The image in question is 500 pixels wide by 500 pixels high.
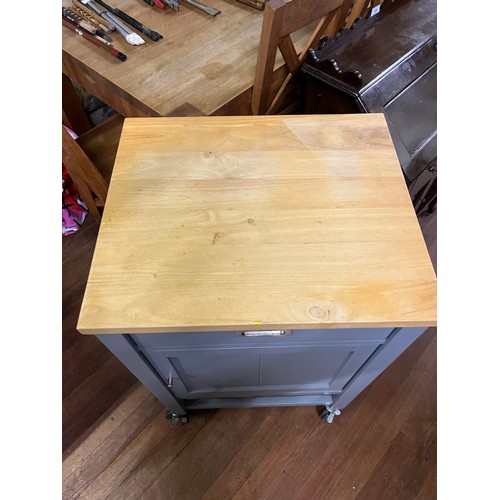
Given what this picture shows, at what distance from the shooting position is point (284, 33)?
2.74ft

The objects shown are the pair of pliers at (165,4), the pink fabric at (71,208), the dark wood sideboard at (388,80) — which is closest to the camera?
the dark wood sideboard at (388,80)

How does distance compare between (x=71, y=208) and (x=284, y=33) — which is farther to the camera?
(x=71, y=208)

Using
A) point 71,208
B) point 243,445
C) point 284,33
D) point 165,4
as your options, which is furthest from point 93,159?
point 243,445

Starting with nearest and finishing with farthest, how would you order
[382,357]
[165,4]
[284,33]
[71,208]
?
[382,357] → [284,33] → [165,4] → [71,208]

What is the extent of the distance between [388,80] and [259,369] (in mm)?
832

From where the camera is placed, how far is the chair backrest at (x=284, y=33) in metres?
0.79

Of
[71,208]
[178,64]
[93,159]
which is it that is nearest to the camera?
[178,64]

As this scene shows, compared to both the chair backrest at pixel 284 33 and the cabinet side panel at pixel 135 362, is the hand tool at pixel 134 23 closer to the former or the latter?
the chair backrest at pixel 284 33

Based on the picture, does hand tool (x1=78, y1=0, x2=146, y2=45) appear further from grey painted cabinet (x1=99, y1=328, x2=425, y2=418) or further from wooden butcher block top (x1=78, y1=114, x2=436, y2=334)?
grey painted cabinet (x1=99, y1=328, x2=425, y2=418)

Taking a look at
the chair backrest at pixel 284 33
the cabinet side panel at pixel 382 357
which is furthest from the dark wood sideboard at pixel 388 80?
the cabinet side panel at pixel 382 357

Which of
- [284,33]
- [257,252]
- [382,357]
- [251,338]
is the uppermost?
[284,33]

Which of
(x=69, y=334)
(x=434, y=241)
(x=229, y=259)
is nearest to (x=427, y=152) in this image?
(x=434, y=241)

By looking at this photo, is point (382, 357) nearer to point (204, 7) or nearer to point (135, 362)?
point (135, 362)

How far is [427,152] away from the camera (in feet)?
3.38
